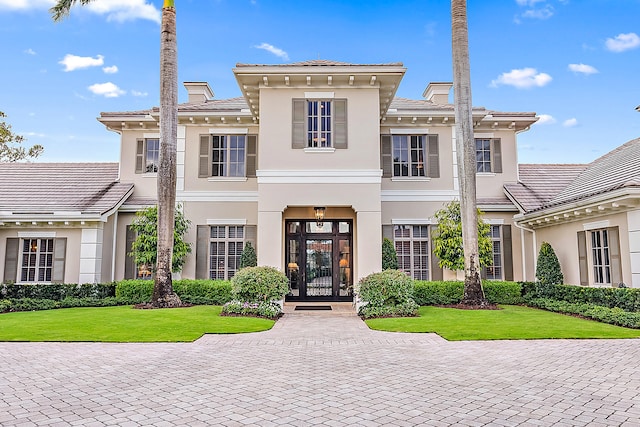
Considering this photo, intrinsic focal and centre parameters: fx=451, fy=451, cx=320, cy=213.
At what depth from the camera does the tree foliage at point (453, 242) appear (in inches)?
584

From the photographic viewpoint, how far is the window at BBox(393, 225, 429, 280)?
642 inches

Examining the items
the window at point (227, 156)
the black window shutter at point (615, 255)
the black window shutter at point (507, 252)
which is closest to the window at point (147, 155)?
the window at point (227, 156)

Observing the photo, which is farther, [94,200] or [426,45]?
[426,45]

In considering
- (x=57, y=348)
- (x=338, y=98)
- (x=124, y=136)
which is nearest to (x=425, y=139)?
(x=338, y=98)

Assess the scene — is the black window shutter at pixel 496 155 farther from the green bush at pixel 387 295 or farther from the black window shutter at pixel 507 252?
the green bush at pixel 387 295

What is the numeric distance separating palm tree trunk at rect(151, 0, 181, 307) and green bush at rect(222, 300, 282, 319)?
2.47m

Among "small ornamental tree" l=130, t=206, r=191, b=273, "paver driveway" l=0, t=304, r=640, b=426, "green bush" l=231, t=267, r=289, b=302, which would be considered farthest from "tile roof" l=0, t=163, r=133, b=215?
"paver driveway" l=0, t=304, r=640, b=426

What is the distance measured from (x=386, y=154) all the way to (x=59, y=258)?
12.1m

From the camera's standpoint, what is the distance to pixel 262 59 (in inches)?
569

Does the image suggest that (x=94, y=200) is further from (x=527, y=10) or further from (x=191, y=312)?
(x=527, y=10)

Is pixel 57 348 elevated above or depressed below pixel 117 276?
below

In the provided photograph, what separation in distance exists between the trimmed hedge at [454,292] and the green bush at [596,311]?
78cm

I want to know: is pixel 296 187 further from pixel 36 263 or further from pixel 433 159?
pixel 36 263

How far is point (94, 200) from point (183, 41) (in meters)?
6.59
